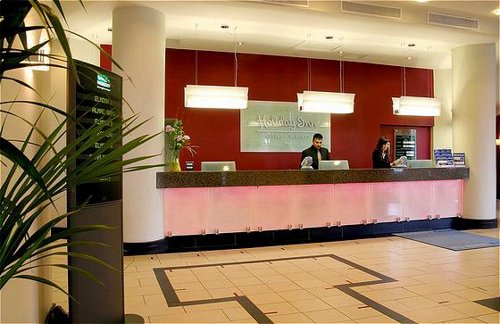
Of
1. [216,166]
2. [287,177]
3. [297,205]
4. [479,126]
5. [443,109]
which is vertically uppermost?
[443,109]

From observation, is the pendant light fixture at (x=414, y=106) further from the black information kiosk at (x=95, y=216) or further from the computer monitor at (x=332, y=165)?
the black information kiosk at (x=95, y=216)

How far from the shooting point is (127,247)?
577cm

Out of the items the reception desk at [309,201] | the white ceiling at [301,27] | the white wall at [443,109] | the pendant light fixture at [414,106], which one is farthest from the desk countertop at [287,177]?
the white wall at [443,109]

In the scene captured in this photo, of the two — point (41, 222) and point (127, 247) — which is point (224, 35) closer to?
point (127, 247)

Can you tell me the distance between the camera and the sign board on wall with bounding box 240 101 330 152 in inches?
349

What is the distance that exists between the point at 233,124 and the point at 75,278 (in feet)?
20.5

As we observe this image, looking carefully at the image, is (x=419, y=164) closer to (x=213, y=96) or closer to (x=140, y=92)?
(x=213, y=96)

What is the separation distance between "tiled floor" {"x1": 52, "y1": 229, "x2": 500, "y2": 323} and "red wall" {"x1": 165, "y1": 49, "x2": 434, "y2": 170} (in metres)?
3.10

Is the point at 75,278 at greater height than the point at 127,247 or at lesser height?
greater

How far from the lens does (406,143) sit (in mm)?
10281

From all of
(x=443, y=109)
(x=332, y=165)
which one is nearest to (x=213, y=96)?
(x=332, y=165)

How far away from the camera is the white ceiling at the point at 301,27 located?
5867 millimetres

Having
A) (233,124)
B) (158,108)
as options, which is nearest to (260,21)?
(158,108)

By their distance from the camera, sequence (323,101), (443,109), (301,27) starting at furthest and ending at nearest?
Result: (443,109) → (323,101) → (301,27)
